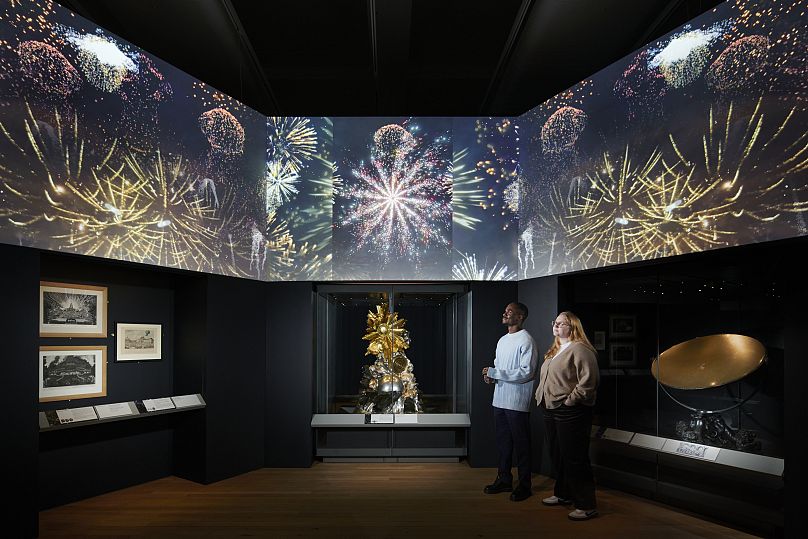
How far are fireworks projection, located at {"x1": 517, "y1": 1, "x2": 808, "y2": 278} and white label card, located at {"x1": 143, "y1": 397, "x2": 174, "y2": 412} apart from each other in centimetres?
354

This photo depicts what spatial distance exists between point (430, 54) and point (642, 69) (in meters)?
2.29

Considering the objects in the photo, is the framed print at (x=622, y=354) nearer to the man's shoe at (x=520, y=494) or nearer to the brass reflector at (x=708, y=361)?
the brass reflector at (x=708, y=361)

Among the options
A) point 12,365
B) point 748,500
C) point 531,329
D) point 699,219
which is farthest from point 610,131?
point 12,365

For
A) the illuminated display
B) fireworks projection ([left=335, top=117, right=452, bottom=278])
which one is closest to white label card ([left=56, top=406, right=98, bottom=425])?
the illuminated display

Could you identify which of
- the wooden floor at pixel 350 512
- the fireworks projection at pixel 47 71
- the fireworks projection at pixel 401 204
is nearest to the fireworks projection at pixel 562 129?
the fireworks projection at pixel 401 204

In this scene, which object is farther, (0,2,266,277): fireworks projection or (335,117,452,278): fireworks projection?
(335,117,452,278): fireworks projection

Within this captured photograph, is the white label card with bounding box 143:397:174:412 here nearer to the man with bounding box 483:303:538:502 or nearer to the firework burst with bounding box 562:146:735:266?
the man with bounding box 483:303:538:502

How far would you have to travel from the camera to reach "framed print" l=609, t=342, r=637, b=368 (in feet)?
14.8

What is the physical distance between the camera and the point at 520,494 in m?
4.29

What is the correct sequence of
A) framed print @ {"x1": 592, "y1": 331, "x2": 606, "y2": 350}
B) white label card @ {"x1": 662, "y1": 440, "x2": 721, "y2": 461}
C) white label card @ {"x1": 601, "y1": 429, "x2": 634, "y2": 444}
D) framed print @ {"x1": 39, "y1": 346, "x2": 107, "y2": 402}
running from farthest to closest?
1. framed print @ {"x1": 592, "y1": 331, "x2": 606, "y2": 350}
2. white label card @ {"x1": 601, "y1": 429, "x2": 634, "y2": 444}
3. framed print @ {"x1": 39, "y1": 346, "x2": 107, "y2": 402}
4. white label card @ {"x1": 662, "y1": 440, "x2": 721, "y2": 461}

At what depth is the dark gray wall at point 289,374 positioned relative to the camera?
5.29m

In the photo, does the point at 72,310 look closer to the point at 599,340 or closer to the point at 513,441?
the point at 513,441

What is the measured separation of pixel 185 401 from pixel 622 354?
3.84m

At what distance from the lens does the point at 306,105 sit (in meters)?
6.88
